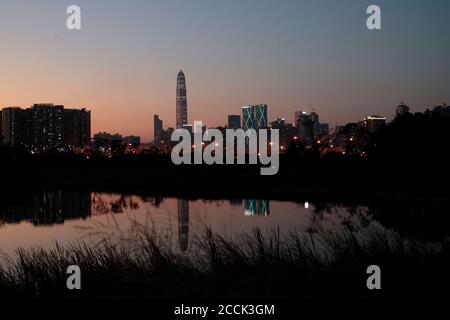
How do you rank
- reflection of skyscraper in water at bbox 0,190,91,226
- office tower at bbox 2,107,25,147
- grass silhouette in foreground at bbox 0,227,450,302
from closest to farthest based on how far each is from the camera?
1. grass silhouette in foreground at bbox 0,227,450,302
2. reflection of skyscraper in water at bbox 0,190,91,226
3. office tower at bbox 2,107,25,147

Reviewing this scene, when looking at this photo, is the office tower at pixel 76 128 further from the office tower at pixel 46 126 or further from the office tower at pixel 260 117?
the office tower at pixel 260 117

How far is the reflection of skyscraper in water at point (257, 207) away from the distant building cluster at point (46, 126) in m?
153

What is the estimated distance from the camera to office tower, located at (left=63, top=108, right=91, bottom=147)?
186250mm

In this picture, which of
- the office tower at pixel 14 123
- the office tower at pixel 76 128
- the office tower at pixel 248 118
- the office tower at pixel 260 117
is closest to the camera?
the office tower at pixel 260 117

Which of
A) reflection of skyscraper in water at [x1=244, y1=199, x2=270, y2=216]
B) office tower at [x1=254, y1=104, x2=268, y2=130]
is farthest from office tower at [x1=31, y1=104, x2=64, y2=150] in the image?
reflection of skyscraper in water at [x1=244, y1=199, x2=270, y2=216]

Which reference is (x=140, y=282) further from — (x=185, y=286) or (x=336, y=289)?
(x=336, y=289)

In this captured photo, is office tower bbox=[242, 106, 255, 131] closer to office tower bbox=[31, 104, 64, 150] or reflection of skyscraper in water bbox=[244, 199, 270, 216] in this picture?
office tower bbox=[31, 104, 64, 150]

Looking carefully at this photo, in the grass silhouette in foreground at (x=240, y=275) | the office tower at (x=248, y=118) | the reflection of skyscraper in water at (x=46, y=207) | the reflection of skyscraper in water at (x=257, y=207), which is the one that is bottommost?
the reflection of skyscraper in water at (x=46, y=207)

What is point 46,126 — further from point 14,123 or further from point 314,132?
point 314,132

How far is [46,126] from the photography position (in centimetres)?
18912

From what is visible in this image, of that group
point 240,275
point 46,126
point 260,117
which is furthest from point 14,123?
point 240,275

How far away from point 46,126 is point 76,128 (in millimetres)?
10036

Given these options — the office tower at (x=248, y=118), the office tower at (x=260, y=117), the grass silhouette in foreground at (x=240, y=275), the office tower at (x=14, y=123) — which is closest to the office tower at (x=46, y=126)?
the office tower at (x=14, y=123)

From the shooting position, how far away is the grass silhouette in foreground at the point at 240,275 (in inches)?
299
